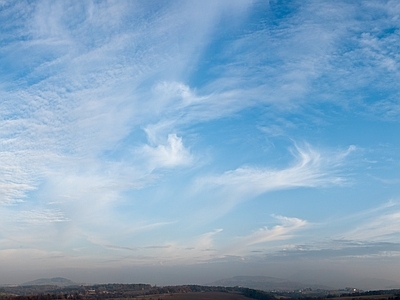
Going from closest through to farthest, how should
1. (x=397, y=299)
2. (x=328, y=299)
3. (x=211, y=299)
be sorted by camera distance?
1. (x=397, y=299)
2. (x=328, y=299)
3. (x=211, y=299)

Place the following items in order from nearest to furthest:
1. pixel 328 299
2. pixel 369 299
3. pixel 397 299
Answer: pixel 397 299
pixel 369 299
pixel 328 299

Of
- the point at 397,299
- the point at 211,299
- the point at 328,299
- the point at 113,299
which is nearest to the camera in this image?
the point at 397,299

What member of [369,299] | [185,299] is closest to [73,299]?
[185,299]

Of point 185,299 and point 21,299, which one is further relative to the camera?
point 185,299

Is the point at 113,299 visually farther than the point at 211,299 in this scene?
Yes

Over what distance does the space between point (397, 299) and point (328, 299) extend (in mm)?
35861

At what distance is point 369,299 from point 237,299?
5982 centimetres

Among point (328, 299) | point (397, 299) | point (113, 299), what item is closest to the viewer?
point (397, 299)

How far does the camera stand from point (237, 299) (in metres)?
187

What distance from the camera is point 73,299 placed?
589 feet

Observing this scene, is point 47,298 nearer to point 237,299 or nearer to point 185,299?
point 185,299

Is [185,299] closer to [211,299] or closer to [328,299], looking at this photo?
[211,299]

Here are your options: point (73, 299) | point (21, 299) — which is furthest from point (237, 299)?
point (21, 299)

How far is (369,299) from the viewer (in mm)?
148125
